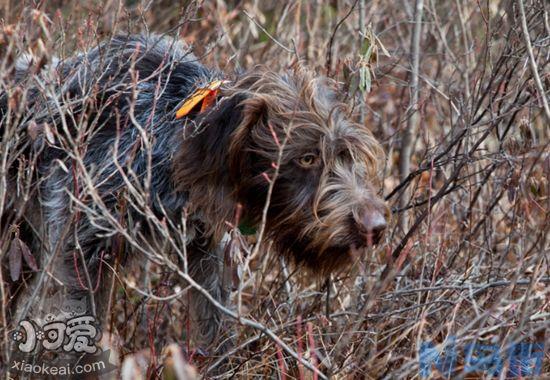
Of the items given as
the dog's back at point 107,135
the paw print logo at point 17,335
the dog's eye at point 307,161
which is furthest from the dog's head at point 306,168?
the paw print logo at point 17,335

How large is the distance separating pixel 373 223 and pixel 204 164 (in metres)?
0.91

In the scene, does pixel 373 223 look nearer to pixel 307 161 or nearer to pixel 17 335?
pixel 307 161

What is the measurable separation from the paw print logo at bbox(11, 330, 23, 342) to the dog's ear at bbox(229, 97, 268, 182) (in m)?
1.29

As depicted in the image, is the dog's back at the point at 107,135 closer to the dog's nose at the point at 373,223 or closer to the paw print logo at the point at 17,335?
the paw print logo at the point at 17,335

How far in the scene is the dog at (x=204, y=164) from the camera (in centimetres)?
407

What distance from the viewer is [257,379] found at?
4.55 m

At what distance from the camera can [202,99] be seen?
444cm

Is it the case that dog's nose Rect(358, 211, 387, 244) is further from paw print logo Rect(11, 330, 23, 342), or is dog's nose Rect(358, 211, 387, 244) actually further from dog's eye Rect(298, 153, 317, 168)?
paw print logo Rect(11, 330, 23, 342)

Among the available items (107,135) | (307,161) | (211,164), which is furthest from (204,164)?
(107,135)

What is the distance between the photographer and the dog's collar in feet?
14.4

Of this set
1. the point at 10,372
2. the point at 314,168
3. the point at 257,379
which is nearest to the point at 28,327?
the point at 10,372

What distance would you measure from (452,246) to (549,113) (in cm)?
151

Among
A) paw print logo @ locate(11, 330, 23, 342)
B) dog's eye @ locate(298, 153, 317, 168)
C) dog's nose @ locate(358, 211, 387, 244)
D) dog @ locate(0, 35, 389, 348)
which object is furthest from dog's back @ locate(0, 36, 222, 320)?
dog's nose @ locate(358, 211, 387, 244)

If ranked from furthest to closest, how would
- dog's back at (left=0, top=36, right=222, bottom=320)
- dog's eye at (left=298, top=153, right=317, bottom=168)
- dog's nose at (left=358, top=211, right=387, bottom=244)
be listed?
1. dog's back at (left=0, top=36, right=222, bottom=320)
2. dog's eye at (left=298, top=153, right=317, bottom=168)
3. dog's nose at (left=358, top=211, right=387, bottom=244)
